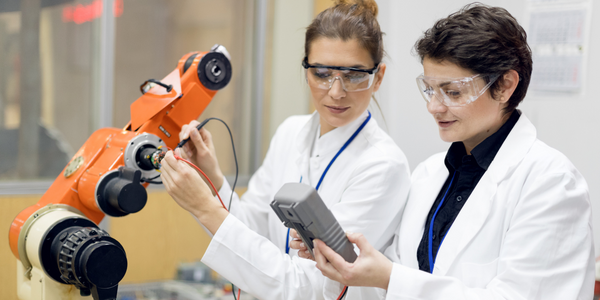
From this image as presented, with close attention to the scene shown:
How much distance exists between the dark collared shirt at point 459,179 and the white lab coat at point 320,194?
156mm

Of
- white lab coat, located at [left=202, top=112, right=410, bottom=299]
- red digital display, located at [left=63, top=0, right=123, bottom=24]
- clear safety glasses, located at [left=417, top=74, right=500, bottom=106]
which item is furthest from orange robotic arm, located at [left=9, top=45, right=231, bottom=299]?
red digital display, located at [left=63, top=0, right=123, bottom=24]

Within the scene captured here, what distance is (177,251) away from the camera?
308 centimetres

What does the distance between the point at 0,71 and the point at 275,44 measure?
1.73 metres

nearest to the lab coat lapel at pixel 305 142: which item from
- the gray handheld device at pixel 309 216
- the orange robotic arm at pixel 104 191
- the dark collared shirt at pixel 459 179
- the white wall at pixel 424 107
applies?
the orange robotic arm at pixel 104 191

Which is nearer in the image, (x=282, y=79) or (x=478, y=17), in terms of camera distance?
(x=478, y=17)

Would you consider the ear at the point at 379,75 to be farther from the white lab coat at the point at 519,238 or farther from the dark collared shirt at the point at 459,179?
the white lab coat at the point at 519,238

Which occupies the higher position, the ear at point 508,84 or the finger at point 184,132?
the ear at point 508,84

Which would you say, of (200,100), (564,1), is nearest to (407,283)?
(200,100)

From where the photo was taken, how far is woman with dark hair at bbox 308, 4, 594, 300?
0.98 metres

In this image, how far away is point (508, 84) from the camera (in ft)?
3.72

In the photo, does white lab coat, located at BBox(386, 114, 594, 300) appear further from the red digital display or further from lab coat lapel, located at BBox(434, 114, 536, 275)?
the red digital display

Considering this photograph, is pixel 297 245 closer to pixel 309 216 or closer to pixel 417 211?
pixel 309 216

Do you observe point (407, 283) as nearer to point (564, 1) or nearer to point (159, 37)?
point (564, 1)

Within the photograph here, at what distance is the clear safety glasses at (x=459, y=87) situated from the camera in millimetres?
1113
